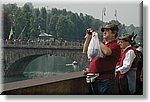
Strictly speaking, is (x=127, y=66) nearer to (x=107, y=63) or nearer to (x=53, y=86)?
(x=107, y=63)

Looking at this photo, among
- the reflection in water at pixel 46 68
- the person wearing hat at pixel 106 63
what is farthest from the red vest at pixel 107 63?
the reflection in water at pixel 46 68

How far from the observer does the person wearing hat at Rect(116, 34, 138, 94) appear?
96.2 inches

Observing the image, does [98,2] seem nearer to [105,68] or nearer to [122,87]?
[105,68]

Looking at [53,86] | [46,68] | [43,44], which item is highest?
[43,44]

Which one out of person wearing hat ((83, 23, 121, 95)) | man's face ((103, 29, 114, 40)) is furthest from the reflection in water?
man's face ((103, 29, 114, 40))

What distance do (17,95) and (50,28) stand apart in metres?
0.57

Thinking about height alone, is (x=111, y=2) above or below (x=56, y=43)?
above

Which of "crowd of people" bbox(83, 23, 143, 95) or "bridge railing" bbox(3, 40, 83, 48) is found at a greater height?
"bridge railing" bbox(3, 40, 83, 48)

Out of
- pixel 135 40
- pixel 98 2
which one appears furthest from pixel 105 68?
pixel 98 2

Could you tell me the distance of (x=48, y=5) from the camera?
251cm

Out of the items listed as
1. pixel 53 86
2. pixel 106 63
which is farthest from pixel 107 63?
pixel 53 86

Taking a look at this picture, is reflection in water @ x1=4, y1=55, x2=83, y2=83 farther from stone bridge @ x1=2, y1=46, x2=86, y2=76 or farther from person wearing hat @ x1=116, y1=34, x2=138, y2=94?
person wearing hat @ x1=116, y1=34, x2=138, y2=94

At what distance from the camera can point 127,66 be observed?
245cm

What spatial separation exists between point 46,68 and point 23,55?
0.82ft
